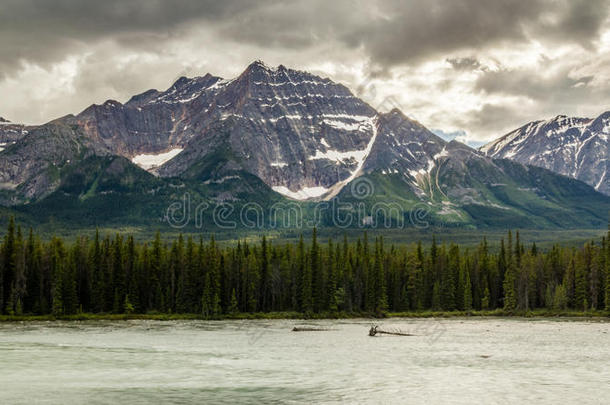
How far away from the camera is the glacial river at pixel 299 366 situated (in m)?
54.9

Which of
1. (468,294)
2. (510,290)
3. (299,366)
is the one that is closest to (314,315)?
(468,294)

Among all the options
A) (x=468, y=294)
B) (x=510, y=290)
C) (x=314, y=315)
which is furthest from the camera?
(x=468, y=294)

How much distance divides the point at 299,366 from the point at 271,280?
102550mm

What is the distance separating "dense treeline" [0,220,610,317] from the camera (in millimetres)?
155375

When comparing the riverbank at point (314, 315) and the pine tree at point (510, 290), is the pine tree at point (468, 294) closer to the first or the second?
the riverbank at point (314, 315)

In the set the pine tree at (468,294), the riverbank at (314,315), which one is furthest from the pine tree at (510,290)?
the pine tree at (468,294)

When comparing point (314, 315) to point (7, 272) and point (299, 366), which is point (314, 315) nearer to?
point (7, 272)

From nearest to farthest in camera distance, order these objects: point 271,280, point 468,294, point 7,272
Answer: point 7,272 < point 271,280 < point 468,294

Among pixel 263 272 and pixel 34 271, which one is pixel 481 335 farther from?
pixel 34 271

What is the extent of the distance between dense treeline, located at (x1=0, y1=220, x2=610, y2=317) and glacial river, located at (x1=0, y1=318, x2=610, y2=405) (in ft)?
124

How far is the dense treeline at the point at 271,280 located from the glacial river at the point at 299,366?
3778 centimetres

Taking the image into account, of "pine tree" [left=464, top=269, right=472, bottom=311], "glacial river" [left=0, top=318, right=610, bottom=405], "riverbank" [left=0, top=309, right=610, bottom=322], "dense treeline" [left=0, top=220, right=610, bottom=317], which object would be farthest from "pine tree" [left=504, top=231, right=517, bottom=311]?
"glacial river" [left=0, top=318, right=610, bottom=405]

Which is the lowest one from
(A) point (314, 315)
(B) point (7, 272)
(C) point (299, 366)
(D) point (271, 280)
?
(A) point (314, 315)

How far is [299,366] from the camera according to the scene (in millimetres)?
72188
